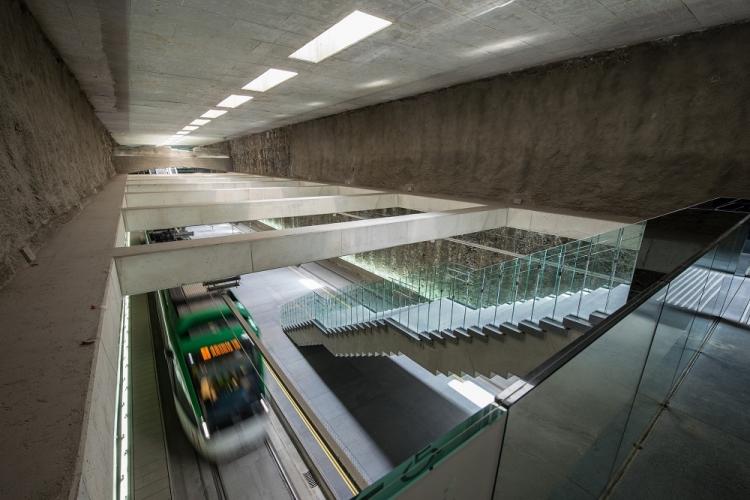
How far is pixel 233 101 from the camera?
33.2ft

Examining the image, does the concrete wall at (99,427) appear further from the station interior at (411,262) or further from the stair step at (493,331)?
the stair step at (493,331)

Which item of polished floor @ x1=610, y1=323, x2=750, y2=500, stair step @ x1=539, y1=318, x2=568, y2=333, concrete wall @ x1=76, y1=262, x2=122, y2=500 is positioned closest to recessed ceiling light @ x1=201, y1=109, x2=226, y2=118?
concrete wall @ x1=76, y1=262, x2=122, y2=500

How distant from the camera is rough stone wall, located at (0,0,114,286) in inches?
120

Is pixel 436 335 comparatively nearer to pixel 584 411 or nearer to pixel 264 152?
pixel 584 411

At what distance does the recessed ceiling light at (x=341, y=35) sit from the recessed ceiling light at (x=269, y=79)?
1310 millimetres

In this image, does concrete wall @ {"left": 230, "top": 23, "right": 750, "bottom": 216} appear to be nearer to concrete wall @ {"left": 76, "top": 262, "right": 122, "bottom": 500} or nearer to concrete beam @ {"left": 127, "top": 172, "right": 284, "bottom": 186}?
concrete beam @ {"left": 127, "top": 172, "right": 284, "bottom": 186}

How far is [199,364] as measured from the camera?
Answer: 7402mm

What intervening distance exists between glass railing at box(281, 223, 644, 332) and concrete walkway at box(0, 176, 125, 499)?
14.0 ft

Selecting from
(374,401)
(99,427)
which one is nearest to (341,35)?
(99,427)

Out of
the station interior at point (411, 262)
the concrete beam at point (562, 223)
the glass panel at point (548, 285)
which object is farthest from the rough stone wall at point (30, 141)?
the concrete beam at point (562, 223)

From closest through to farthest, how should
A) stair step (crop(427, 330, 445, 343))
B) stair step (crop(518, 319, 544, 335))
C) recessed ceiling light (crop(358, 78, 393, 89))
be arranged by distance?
stair step (crop(518, 319, 544, 335)) → stair step (crop(427, 330, 445, 343)) → recessed ceiling light (crop(358, 78, 393, 89))

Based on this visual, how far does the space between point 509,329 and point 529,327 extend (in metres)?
0.29

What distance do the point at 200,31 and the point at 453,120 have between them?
248 inches

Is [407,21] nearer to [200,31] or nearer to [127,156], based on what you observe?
[200,31]
